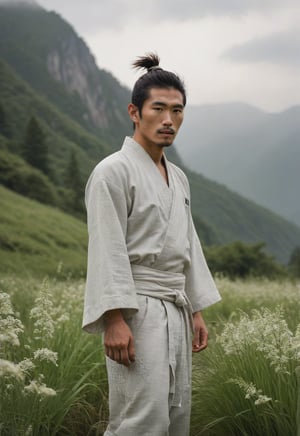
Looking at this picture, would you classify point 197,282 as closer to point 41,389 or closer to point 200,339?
point 200,339

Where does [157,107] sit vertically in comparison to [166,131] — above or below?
above

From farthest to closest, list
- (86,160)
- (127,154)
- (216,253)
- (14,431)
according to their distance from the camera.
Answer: (86,160) < (216,253) < (127,154) < (14,431)

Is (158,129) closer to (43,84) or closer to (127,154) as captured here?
(127,154)

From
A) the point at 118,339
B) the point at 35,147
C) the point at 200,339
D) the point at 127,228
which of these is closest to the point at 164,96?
the point at 127,228

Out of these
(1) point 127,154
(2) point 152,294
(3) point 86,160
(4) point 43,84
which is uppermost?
(4) point 43,84

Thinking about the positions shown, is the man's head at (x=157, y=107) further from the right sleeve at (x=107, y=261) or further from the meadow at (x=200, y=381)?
the meadow at (x=200, y=381)

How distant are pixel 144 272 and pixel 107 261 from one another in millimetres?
239

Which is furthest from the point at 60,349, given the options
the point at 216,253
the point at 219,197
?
the point at 219,197

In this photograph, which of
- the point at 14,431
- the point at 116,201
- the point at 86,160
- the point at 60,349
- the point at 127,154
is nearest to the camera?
the point at 14,431

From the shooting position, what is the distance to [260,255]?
5022 cm

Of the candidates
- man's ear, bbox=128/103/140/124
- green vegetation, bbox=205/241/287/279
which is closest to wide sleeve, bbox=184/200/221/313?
man's ear, bbox=128/103/140/124

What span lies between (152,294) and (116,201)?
52cm

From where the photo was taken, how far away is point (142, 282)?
296cm

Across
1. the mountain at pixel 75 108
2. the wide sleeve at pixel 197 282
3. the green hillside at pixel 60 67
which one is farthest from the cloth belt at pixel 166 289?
the green hillside at pixel 60 67
